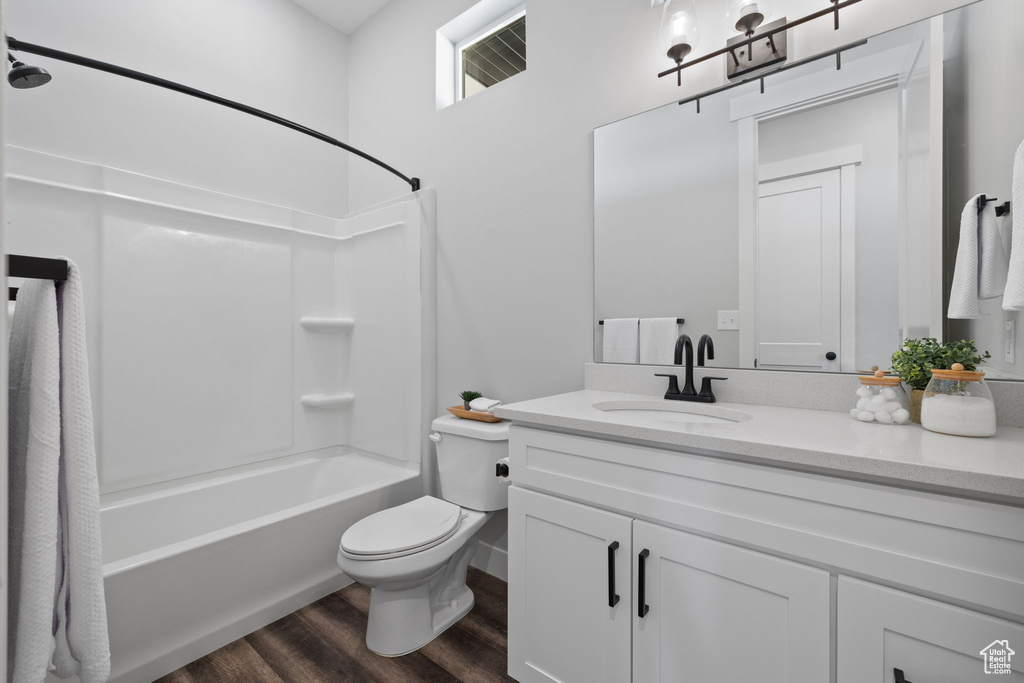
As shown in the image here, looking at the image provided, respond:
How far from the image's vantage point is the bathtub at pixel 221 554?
1461 millimetres

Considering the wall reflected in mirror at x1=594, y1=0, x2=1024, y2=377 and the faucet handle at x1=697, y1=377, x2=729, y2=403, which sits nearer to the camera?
the wall reflected in mirror at x1=594, y1=0, x2=1024, y2=377

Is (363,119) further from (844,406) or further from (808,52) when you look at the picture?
(844,406)

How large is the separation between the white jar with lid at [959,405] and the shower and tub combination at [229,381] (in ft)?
6.28

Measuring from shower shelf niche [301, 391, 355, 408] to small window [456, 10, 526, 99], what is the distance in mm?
1795

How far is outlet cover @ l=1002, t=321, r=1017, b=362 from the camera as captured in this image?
1.08 metres

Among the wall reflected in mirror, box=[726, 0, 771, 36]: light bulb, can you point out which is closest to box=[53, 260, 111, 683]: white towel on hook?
the wall reflected in mirror

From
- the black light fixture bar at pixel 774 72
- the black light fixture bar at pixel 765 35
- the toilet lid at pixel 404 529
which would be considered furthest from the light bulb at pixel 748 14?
the toilet lid at pixel 404 529

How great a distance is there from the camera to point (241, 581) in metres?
1.69

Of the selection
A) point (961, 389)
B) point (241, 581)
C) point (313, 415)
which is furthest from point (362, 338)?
point (961, 389)

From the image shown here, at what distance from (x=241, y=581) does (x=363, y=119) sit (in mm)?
2492

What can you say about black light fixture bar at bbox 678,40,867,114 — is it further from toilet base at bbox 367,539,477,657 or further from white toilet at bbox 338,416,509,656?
toilet base at bbox 367,539,477,657

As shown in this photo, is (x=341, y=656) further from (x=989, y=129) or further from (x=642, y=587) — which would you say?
(x=989, y=129)

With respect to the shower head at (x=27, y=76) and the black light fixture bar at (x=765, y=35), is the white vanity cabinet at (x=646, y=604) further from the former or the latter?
the shower head at (x=27, y=76)

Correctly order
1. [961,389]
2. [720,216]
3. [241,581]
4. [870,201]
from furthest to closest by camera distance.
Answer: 1. [241,581]
2. [720,216]
3. [870,201]
4. [961,389]
